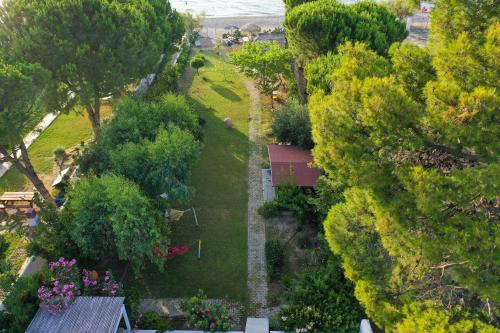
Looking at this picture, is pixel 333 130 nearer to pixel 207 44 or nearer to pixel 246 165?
pixel 246 165

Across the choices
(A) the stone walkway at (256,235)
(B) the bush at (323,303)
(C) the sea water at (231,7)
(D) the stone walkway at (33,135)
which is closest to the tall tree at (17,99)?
(D) the stone walkway at (33,135)

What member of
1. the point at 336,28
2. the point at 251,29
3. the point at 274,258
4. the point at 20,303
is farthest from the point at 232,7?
the point at 20,303

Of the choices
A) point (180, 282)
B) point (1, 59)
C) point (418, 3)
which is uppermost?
point (418, 3)

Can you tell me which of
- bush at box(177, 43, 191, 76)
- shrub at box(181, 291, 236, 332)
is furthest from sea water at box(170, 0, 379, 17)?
shrub at box(181, 291, 236, 332)

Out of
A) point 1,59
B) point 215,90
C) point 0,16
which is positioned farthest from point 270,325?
point 215,90

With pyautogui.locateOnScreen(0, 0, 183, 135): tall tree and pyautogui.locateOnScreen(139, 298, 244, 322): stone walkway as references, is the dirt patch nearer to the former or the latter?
pyautogui.locateOnScreen(139, 298, 244, 322): stone walkway

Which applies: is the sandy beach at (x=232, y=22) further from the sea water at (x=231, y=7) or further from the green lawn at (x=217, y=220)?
the green lawn at (x=217, y=220)
